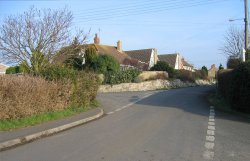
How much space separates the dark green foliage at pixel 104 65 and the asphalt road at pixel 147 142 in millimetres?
26003

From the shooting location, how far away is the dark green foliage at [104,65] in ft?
138

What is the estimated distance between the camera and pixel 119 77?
4209 centimetres

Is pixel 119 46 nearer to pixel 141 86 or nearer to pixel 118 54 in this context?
pixel 118 54

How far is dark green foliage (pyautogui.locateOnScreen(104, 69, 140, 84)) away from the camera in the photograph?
41.5 m

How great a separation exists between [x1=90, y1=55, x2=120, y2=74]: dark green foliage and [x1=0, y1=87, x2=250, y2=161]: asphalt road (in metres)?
26.0

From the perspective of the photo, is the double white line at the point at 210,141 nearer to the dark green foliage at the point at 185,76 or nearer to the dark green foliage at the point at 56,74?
the dark green foliage at the point at 56,74

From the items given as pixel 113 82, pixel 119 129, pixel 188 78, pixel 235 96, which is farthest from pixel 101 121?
pixel 188 78

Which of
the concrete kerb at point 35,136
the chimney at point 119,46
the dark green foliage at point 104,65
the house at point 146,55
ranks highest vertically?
the chimney at point 119,46

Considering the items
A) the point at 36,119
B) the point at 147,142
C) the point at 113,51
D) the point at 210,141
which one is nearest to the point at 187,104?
the point at 36,119

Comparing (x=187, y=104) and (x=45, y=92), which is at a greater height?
(x=45, y=92)

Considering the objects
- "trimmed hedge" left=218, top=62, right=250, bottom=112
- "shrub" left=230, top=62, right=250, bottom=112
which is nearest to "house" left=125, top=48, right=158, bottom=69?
"trimmed hedge" left=218, top=62, right=250, bottom=112

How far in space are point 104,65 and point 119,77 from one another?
2211 millimetres

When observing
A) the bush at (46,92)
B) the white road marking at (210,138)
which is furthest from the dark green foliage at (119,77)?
the white road marking at (210,138)

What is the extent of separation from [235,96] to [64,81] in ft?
28.0
